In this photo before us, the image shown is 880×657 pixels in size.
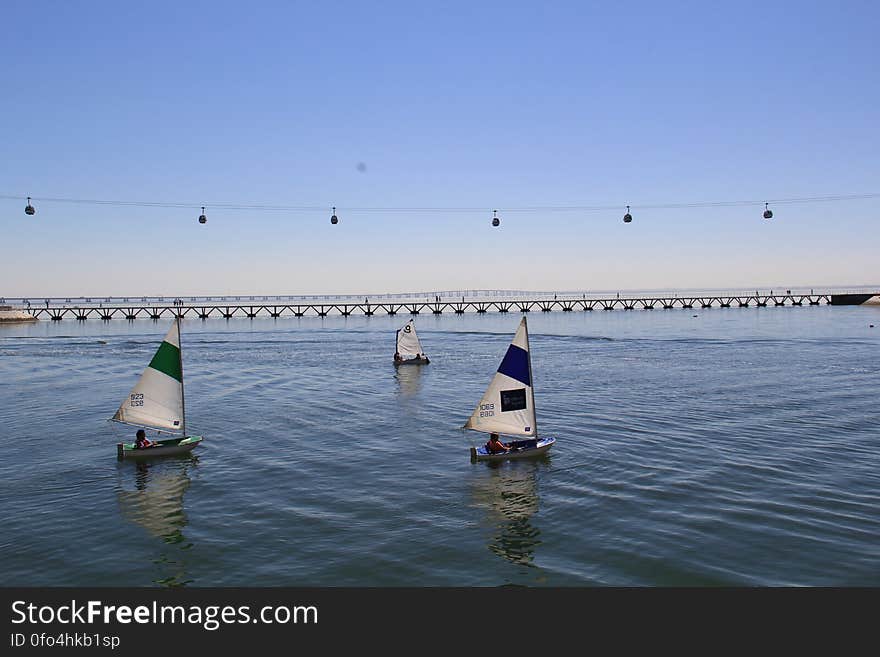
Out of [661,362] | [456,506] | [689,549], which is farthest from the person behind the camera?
[661,362]

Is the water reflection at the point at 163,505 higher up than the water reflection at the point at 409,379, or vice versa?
the water reflection at the point at 409,379

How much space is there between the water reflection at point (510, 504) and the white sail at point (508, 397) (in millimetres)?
2260

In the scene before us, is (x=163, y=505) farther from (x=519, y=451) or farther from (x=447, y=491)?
(x=519, y=451)

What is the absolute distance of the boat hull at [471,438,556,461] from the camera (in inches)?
1326

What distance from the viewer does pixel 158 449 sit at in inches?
1426

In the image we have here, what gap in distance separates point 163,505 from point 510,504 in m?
15.4

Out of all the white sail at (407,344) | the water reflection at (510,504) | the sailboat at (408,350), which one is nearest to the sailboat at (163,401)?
the water reflection at (510,504)

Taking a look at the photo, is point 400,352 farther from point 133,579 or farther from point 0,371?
point 133,579

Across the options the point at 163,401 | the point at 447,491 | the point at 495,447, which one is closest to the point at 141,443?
the point at 163,401

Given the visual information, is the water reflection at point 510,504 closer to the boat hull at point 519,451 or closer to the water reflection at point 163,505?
the boat hull at point 519,451

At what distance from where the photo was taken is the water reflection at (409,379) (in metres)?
61.4

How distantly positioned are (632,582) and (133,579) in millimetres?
15748

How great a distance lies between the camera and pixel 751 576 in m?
19.3
